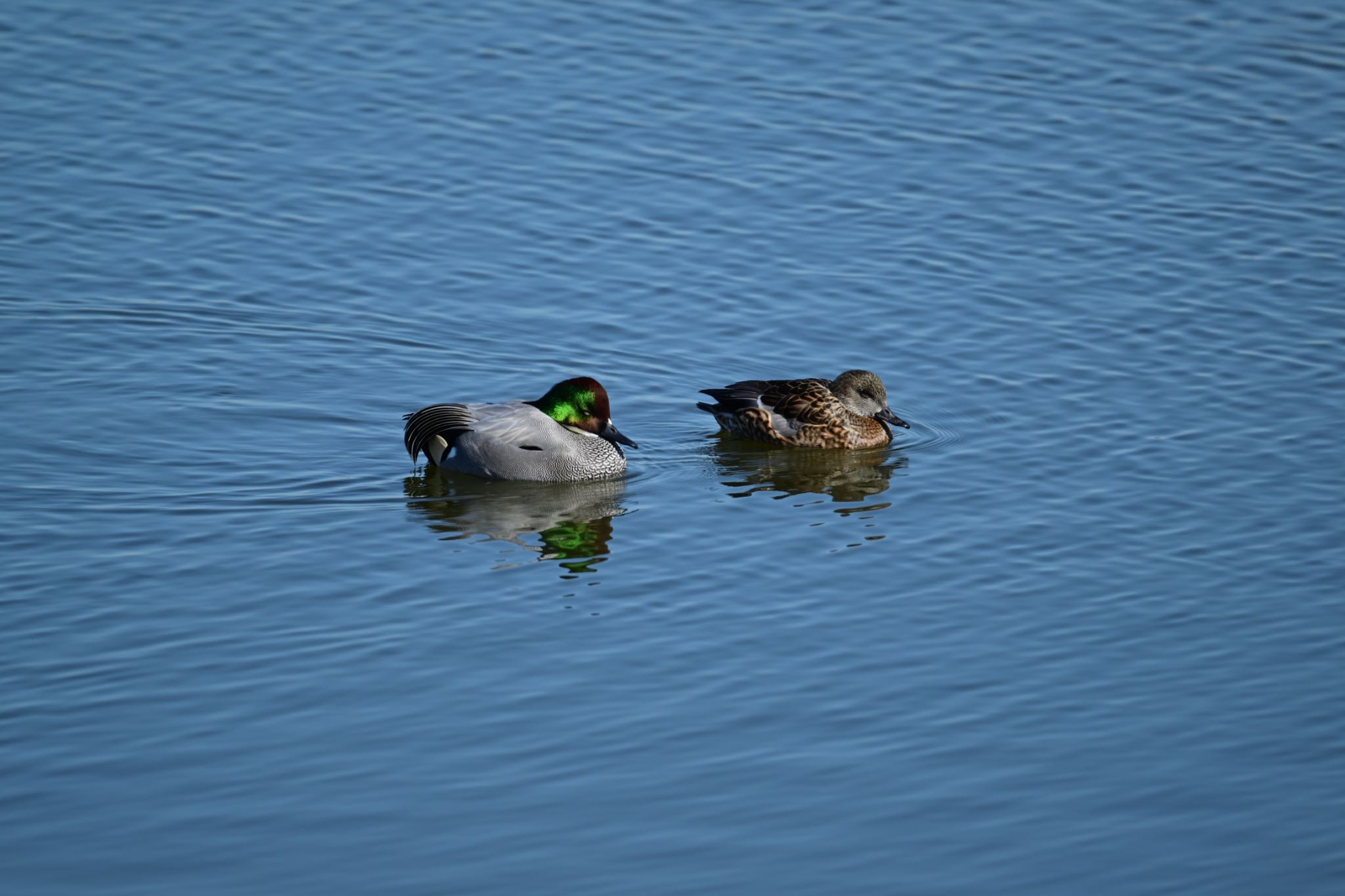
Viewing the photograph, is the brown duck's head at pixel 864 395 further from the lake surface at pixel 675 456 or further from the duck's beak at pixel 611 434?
the duck's beak at pixel 611 434

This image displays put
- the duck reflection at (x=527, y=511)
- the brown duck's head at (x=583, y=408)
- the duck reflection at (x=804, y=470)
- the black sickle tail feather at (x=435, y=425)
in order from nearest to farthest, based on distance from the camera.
→ the duck reflection at (x=527, y=511) < the black sickle tail feather at (x=435, y=425) < the brown duck's head at (x=583, y=408) < the duck reflection at (x=804, y=470)

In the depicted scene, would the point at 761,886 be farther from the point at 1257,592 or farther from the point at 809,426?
the point at 809,426

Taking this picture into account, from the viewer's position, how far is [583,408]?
13.8 metres

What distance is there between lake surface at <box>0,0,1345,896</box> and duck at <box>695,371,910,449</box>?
0.22 m

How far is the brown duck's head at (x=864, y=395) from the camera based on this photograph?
47.7 feet

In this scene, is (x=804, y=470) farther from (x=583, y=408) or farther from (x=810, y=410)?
(x=583, y=408)

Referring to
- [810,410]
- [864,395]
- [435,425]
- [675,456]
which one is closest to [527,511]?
[435,425]

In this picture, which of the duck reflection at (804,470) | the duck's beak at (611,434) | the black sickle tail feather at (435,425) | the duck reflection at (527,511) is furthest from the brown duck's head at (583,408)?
the duck reflection at (804,470)

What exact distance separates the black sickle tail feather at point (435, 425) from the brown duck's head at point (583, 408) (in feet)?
2.05

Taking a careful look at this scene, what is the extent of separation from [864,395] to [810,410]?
0.42 m

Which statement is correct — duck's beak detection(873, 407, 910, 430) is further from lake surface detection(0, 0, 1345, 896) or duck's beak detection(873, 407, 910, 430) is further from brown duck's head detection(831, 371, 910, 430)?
lake surface detection(0, 0, 1345, 896)

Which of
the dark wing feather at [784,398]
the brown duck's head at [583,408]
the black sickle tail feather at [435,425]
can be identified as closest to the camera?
the black sickle tail feather at [435,425]

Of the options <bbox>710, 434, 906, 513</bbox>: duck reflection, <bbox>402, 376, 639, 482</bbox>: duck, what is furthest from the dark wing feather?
<bbox>402, 376, 639, 482</bbox>: duck

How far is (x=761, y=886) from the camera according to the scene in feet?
27.0
